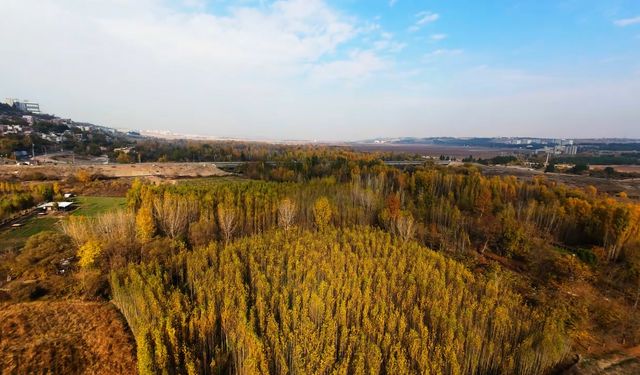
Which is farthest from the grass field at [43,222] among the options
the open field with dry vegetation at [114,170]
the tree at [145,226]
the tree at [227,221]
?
the tree at [227,221]

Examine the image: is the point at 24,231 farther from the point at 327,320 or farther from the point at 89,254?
the point at 327,320

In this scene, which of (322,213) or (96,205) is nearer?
(322,213)

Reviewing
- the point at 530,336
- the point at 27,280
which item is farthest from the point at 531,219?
the point at 27,280

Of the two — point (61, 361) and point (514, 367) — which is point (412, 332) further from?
point (61, 361)

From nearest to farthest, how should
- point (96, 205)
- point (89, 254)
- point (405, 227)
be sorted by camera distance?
point (89, 254) < point (405, 227) < point (96, 205)

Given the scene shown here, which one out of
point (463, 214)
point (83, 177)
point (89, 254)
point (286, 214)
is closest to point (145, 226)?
point (89, 254)

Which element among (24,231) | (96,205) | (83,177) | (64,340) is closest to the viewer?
(64,340)

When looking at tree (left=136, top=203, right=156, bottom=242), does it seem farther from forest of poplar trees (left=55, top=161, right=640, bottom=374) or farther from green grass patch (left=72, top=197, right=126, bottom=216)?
→ green grass patch (left=72, top=197, right=126, bottom=216)

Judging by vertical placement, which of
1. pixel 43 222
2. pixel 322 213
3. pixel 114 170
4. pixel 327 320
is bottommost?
→ pixel 43 222
